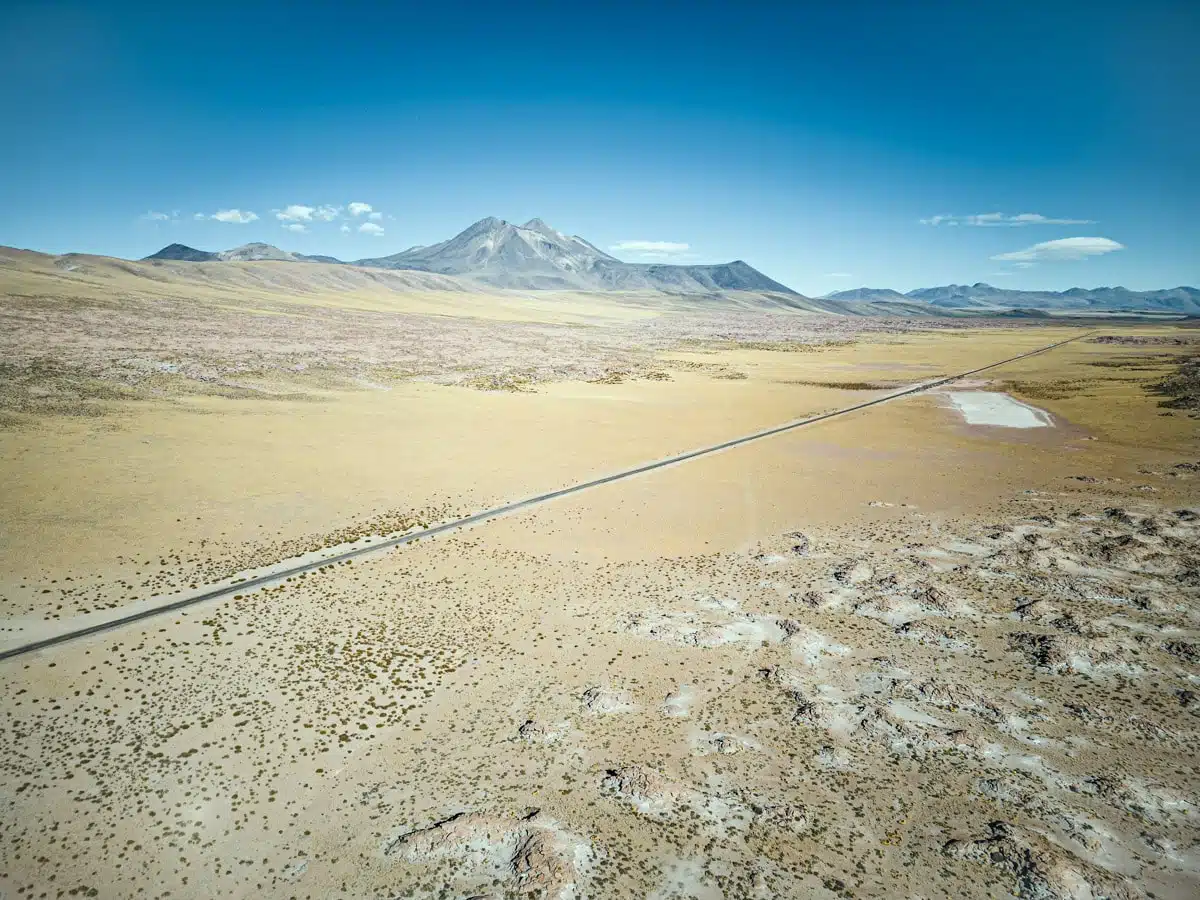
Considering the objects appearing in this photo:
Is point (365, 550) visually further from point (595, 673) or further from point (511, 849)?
point (511, 849)

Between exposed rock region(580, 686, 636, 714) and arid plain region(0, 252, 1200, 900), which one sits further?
exposed rock region(580, 686, 636, 714)

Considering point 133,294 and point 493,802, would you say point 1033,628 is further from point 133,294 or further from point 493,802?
point 133,294

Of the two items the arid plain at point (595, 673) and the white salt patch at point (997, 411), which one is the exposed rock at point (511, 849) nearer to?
the arid plain at point (595, 673)

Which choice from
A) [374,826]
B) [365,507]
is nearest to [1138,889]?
[374,826]

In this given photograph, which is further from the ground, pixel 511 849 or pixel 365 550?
pixel 365 550

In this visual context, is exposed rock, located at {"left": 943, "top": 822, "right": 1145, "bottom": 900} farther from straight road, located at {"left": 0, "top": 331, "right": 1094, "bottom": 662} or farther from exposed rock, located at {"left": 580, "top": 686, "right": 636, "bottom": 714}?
straight road, located at {"left": 0, "top": 331, "right": 1094, "bottom": 662}

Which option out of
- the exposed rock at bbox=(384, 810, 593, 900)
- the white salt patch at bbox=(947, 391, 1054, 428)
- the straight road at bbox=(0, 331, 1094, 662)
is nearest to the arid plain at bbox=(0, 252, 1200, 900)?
the exposed rock at bbox=(384, 810, 593, 900)

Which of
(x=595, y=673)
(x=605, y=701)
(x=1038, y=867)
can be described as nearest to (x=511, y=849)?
(x=605, y=701)
